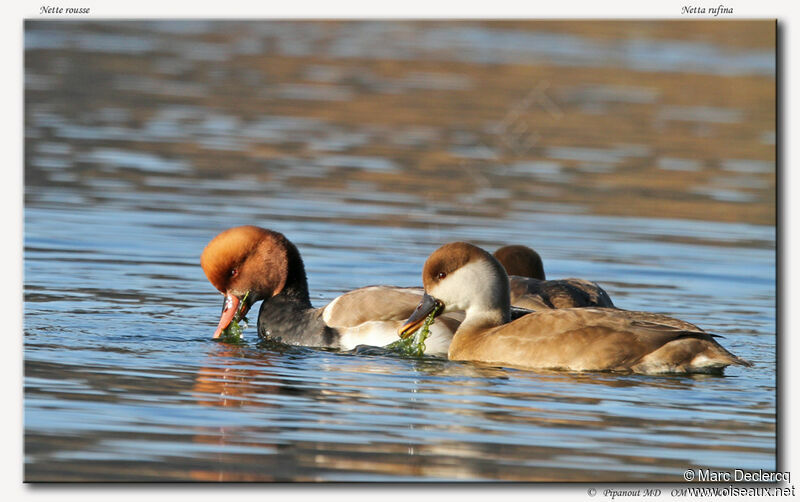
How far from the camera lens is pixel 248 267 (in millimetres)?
11258

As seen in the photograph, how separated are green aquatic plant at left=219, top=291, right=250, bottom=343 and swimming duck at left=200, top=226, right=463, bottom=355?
2 centimetres

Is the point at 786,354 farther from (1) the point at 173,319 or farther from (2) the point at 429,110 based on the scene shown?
(2) the point at 429,110

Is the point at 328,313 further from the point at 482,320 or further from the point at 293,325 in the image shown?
the point at 482,320

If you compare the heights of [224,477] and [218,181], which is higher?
[218,181]

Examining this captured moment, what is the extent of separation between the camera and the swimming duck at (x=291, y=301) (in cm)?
1086

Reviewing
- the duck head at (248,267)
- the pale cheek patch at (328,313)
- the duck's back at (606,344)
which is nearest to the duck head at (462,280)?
the duck's back at (606,344)

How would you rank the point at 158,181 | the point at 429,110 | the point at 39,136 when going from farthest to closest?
1. the point at 429,110
2. the point at 39,136
3. the point at 158,181

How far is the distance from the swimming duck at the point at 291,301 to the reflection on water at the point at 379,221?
0.22 meters

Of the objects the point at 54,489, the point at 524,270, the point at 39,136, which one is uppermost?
the point at 39,136

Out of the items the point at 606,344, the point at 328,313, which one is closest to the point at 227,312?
the point at 328,313

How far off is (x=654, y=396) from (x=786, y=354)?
93 cm

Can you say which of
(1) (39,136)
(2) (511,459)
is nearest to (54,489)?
(2) (511,459)

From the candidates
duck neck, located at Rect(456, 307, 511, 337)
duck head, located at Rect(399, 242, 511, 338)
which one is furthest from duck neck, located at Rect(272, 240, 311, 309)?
duck neck, located at Rect(456, 307, 511, 337)
